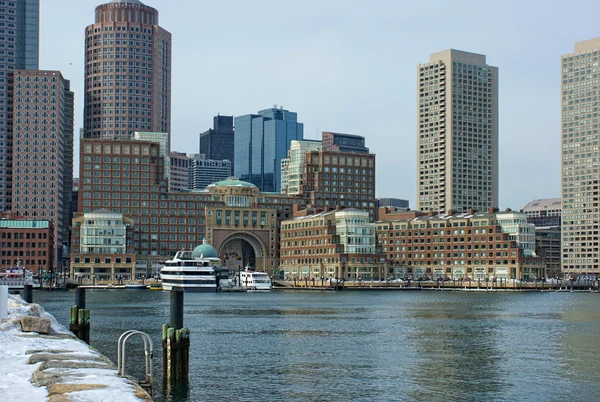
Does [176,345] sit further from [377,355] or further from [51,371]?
[377,355]

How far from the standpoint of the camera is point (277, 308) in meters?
159

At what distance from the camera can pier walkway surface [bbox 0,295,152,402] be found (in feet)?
129

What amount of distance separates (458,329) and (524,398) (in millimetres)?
51344

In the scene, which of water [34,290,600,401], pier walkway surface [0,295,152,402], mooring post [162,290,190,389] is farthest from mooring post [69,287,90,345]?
pier walkway surface [0,295,152,402]

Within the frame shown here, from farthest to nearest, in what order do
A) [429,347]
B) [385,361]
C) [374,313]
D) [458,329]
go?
[374,313] → [458,329] → [429,347] → [385,361]

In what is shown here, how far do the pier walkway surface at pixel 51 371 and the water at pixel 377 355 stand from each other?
7.63 meters

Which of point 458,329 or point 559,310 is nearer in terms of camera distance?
point 458,329

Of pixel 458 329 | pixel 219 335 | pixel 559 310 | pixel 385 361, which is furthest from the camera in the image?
pixel 559 310

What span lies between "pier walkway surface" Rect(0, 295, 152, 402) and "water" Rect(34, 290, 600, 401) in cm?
763

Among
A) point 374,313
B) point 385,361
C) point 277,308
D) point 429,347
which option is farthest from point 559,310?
point 385,361

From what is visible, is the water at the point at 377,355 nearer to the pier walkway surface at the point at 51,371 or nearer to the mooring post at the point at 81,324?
the mooring post at the point at 81,324

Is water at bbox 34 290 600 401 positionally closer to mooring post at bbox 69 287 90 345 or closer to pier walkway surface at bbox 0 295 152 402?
mooring post at bbox 69 287 90 345

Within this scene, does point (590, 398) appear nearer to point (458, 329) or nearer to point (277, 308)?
point (458, 329)

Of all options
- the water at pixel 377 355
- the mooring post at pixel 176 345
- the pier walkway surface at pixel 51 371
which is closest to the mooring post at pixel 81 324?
the water at pixel 377 355
